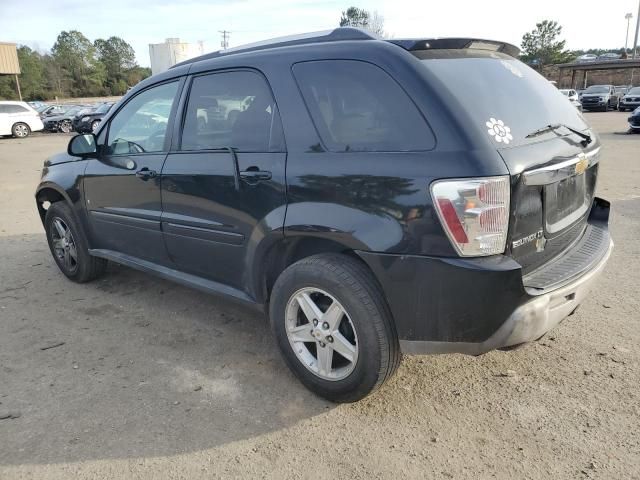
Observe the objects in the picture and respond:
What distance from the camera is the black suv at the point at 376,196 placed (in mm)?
2258

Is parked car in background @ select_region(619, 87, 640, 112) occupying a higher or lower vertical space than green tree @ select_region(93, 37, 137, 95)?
lower

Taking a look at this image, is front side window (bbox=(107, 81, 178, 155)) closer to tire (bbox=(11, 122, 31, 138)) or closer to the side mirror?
the side mirror

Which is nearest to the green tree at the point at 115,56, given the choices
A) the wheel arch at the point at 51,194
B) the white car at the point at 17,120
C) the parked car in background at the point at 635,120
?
the white car at the point at 17,120

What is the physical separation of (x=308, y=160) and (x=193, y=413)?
1497mm

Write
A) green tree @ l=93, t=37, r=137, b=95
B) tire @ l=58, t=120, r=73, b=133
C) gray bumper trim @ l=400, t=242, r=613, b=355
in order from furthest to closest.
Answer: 1. green tree @ l=93, t=37, r=137, b=95
2. tire @ l=58, t=120, r=73, b=133
3. gray bumper trim @ l=400, t=242, r=613, b=355

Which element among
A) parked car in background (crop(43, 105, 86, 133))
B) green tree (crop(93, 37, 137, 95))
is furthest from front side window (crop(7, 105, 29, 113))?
green tree (crop(93, 37, 137, 95))

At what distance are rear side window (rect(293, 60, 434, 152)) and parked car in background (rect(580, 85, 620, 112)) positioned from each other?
35.8 meters

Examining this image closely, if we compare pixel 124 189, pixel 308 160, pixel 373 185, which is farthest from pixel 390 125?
pixel 124 189

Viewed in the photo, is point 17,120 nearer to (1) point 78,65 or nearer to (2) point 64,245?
(2) point 64,245

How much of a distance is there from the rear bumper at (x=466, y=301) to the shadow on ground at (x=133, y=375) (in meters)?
0.82

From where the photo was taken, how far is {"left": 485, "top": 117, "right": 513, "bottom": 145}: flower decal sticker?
7.57 feet

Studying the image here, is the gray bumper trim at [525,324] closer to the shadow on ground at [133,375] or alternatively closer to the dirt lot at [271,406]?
the dirt lot at [271,406]

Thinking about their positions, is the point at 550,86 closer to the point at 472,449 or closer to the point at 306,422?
the point at 472,449

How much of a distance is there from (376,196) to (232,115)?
123 cm
